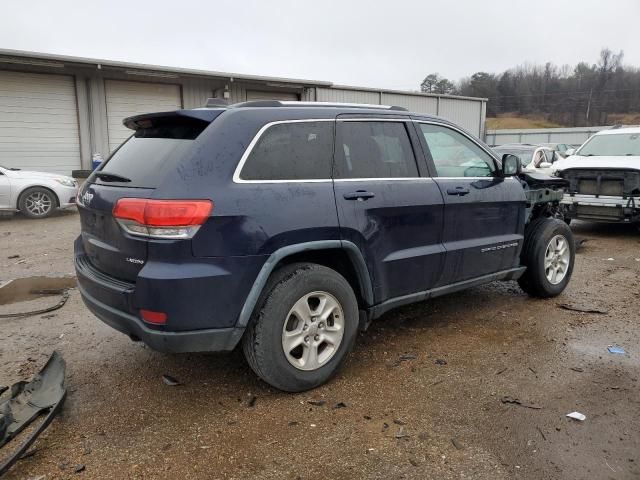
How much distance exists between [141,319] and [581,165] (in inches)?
343

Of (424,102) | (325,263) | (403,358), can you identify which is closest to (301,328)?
(325,263)

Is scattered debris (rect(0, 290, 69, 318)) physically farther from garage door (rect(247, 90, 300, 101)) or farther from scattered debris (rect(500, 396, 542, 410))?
garage door (rect(247, 90, 300, 101))

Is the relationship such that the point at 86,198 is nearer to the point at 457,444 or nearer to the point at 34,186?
the point at 457,444

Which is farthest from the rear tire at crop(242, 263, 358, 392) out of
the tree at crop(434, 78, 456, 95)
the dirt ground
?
the tree at crop(434, 78, 456, 95)

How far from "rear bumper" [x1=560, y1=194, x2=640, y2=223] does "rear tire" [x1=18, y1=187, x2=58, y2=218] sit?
1036 cm

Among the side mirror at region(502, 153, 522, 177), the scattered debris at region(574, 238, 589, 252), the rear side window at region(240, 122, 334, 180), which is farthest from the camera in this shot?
the scattered debris at region(574, 238, 589, 252)

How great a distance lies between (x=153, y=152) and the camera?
333cm

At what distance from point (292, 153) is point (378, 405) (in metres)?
1.73

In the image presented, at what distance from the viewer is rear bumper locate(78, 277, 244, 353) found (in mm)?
2953

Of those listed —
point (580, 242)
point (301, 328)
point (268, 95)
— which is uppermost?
point (268, 95)

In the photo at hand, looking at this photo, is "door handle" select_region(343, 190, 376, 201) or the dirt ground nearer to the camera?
the dirt ground

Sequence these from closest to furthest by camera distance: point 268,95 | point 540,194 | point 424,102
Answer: point 540,194 < point 268,95 < point 424,102

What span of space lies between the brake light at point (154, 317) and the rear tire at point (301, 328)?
0.55 m

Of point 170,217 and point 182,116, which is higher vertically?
point 182,116
